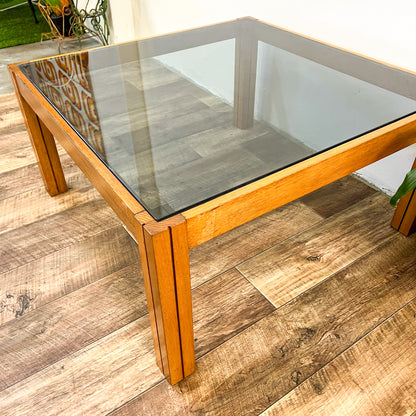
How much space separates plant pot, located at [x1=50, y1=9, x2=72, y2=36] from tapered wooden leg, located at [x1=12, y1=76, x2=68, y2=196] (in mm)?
1554

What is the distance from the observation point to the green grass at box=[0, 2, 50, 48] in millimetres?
2891

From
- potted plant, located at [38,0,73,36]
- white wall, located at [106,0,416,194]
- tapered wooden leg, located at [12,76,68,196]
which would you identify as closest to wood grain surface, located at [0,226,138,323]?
tapered wooden leg, located at [12,76,68,196]

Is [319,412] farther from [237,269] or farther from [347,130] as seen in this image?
[347,130]

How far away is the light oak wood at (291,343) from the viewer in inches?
33.9

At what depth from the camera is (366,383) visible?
88cm

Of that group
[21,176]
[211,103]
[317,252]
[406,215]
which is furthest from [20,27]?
[406,215]

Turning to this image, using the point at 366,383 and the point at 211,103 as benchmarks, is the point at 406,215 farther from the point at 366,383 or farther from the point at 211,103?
the point at 211,103

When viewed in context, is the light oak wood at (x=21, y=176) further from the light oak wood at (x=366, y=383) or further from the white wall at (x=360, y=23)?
the light oak wood at (x=366, y=383)

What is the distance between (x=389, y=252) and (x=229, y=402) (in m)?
0.63

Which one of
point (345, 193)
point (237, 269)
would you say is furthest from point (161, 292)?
point (345, 193)

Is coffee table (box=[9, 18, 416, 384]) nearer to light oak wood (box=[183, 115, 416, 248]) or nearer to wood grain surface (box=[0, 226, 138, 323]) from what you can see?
light oak wood (box=[183, 115, 416, 248])

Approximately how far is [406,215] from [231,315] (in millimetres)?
591

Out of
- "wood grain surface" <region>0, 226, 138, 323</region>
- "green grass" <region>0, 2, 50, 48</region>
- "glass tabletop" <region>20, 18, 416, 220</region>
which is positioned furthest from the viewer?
"green grass" <region>0, 2, 50, 48</region>

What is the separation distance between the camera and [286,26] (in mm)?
1466
